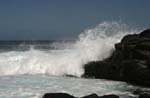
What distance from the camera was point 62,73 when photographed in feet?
57.1

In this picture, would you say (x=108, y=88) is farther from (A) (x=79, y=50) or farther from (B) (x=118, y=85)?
(A) (x=79, y=50)

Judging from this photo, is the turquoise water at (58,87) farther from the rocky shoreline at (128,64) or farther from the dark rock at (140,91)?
the rocky shoreline at (128,64)

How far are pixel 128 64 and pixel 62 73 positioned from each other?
4121 millimetres

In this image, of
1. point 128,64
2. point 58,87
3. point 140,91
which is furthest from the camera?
point 128,64

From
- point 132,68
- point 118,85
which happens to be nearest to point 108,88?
point 118,85

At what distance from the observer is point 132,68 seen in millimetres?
14328

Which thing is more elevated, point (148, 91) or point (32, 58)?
point (32, 58)

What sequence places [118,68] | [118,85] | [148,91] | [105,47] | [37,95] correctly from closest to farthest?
[37,95] < [148,91] < [118,85] < [118,68] < [105,47]

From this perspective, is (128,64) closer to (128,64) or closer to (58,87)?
(128,64)

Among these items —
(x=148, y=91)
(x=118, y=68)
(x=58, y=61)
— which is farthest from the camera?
(x=58, y=61)

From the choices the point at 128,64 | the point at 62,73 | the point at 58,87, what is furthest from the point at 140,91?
the point at 62,73

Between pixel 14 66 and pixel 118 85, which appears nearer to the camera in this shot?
pixel 118 85

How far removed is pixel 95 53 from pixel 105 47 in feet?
2.01

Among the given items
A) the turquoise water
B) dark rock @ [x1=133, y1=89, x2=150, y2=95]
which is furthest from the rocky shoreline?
dark rock @ [x1=133, y1=89, x2=150, y2=95]
